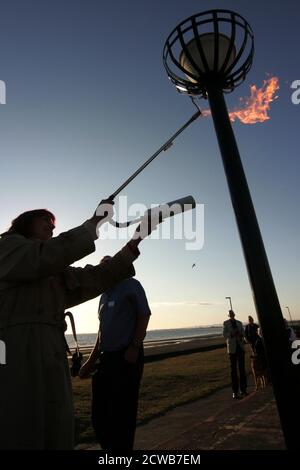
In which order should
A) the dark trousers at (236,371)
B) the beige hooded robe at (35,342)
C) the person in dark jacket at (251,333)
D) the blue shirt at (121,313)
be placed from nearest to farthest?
1. the beige hooded robe at (35,342)
2. the blue shirt at (121,313)
3. the dark trousers at (236,371)
4. the person in dark jacket at (251,333)

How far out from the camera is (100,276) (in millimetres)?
2902

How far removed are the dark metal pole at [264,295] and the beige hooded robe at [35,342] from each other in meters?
1.19

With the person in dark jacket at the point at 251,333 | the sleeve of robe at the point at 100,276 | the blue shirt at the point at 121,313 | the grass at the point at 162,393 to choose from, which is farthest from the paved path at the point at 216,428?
the person in dark jacket at the point at 251,333

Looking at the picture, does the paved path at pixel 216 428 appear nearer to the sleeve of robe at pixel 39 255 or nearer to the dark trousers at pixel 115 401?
the dark trousers at pixel 115 401

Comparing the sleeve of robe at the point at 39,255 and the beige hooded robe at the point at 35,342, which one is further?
the sleeve of robe at the point at 39,255

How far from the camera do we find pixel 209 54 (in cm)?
346

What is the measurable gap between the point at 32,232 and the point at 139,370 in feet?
7.08

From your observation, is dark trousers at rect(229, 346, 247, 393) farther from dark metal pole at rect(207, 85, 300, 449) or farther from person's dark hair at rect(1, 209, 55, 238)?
person's dark hair at rect(1, 209, 55, 238)

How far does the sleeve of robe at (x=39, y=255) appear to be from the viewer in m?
2.26

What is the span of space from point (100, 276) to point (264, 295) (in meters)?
1.25

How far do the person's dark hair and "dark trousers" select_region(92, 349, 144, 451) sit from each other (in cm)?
189

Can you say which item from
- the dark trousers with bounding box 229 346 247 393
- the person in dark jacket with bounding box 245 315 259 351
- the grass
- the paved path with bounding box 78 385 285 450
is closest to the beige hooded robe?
the paved path with bounding box 78 385 285 450

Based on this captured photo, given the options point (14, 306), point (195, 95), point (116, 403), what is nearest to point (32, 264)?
point (14, 306)
